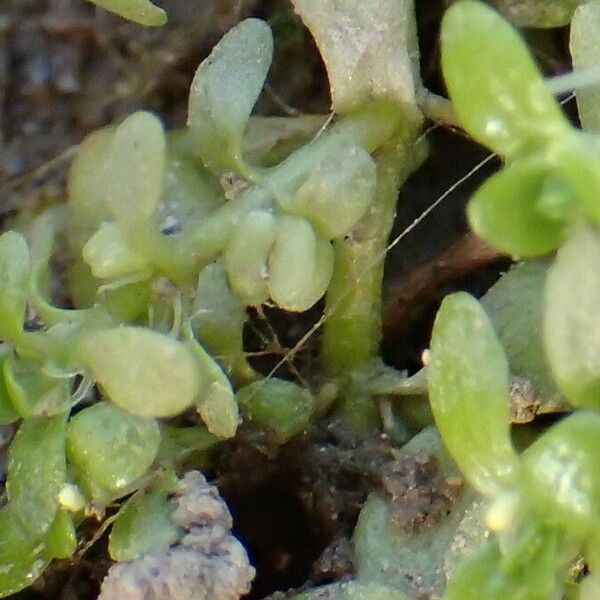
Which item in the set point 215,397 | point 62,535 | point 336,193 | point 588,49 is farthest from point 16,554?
point 588,49

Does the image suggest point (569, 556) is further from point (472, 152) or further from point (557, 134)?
point (472, 152)

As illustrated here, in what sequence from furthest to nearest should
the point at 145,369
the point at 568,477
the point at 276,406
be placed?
the point at 276,406
the point at 145,369
the point at 568,477

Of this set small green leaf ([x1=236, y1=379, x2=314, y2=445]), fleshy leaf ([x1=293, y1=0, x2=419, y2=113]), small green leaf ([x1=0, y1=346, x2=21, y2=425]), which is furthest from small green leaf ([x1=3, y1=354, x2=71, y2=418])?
fleshy leaf ([x1=293, y1=0, x2=419, y2=113])

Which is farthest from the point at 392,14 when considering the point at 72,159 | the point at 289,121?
the point at 72,159

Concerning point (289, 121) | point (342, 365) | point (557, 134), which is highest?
point (557, 134)

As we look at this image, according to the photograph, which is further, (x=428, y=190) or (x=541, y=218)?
(x=428, y=190)

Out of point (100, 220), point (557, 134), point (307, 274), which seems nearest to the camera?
point (557, 134)

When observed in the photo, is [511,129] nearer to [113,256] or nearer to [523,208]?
[523,208]
